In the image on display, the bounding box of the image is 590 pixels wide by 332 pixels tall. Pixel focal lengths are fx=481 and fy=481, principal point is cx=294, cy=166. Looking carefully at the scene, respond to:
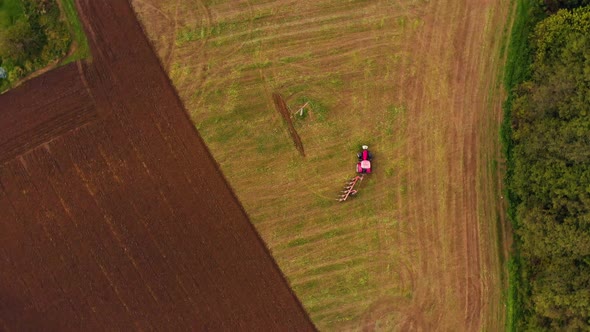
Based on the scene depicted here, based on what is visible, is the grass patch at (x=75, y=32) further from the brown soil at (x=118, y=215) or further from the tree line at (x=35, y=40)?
the brown soil at (x=118, y=215)

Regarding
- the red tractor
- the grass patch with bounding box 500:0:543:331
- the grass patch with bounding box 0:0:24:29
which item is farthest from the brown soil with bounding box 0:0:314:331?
the grass patch with bounding box 500:0:543:331

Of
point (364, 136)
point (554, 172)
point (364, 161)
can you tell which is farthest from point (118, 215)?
point (554, 172)

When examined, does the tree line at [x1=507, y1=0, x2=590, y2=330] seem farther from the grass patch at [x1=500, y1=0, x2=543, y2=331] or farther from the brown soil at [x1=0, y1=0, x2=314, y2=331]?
the brown soil at [x1=0, y1=0, x2=314, y2=331]

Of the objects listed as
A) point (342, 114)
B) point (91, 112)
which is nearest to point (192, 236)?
point (91, 112)

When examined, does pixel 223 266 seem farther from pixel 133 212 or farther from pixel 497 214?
pixel 497 214

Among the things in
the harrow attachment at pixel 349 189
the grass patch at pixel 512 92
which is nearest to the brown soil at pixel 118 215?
the harrow attachment at pixel 349 189

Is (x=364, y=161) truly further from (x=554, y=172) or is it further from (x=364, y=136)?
(x=554, y=172)
